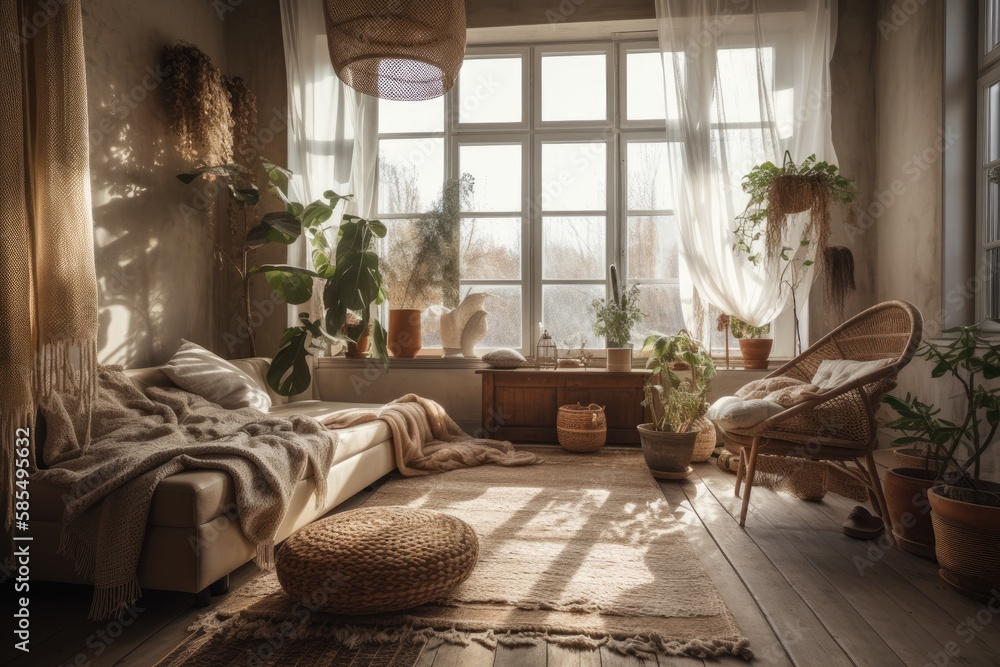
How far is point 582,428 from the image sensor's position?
3621 millimetres

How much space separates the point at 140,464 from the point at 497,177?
331 cm

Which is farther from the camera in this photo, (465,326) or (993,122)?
(465,326)

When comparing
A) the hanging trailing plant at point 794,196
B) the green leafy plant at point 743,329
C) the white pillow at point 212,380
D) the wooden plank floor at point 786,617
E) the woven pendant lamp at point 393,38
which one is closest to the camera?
the wooden plank floor at point 786,617

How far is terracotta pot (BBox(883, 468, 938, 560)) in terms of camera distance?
2076mm

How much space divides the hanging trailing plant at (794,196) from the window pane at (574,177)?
105 cm

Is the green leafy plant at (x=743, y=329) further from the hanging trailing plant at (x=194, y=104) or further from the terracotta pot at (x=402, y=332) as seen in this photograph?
the hanging trailing plant at (x=194, y=104)

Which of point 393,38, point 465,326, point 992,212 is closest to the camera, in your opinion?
point 393,38

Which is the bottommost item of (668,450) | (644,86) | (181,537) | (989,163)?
(668,450)

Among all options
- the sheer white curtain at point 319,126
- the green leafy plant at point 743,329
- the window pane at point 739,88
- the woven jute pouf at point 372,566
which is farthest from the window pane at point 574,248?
the woven jute pouf at point 372,566

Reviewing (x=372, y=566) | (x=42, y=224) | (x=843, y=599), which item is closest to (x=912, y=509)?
(x=843, y=599)

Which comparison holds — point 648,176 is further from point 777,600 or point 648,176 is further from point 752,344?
point 777,600

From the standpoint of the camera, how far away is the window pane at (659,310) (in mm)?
4277

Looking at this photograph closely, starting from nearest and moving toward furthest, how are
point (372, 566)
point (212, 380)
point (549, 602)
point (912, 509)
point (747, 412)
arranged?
point (372, 566), point (549, 602), point (912, 509), point (747, 412), point (212, 380)

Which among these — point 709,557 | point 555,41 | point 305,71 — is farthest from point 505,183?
point 709,557
